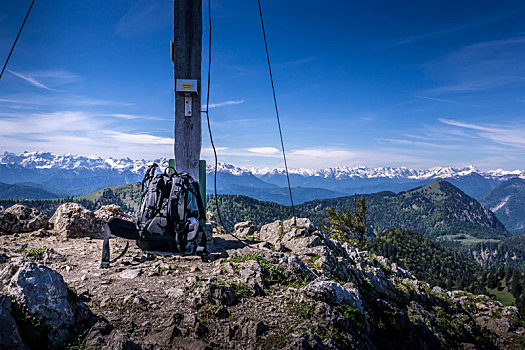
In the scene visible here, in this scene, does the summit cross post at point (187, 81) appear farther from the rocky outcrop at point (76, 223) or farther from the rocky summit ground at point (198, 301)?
the rocky outcrop at point (76, 223)

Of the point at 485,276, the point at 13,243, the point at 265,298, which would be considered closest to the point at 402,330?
the point at 265,298

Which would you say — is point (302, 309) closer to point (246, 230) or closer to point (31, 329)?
point (31, 329)

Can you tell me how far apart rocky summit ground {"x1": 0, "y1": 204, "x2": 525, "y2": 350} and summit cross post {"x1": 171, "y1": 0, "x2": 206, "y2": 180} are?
3062 mm

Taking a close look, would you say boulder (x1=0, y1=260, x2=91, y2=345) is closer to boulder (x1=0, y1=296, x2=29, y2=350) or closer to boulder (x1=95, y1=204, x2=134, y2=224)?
boulder (x1=0, y1=296, x2=29, y2=350)

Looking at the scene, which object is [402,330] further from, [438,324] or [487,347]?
[487,347]

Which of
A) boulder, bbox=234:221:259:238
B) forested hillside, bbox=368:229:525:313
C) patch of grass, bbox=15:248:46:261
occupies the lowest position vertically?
forested hillside, bbox=368:229:525:313

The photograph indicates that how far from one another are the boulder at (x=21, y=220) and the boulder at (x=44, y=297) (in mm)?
7140

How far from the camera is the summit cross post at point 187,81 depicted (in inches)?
336

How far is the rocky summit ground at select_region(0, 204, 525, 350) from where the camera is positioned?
13.1ft

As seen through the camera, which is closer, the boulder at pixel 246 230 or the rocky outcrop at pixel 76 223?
the rocky outcrop at pixel 76 223

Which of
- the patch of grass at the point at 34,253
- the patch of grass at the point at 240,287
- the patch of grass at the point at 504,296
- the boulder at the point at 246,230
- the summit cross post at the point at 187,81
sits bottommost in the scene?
the patch of grass at the point at 504,296

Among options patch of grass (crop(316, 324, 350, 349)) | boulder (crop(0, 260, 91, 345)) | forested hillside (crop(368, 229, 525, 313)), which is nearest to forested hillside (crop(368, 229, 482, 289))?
forested hillside (crop(368, 229, 525, 313))

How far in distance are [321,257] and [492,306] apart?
33.2 feet

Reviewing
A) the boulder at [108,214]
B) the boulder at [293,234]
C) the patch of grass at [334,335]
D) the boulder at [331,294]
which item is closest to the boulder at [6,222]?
the boulder at [108,214]
